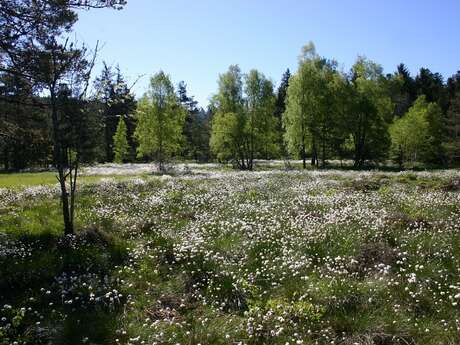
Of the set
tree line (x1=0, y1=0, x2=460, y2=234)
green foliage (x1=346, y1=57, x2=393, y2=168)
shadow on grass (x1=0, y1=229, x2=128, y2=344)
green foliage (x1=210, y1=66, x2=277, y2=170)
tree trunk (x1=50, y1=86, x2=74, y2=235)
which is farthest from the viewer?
green foliage (x1=210, y1=66, x2=277, y2=170)

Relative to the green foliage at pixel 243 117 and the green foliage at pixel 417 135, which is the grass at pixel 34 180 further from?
the green foliage at pixel 417 135

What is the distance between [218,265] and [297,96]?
1731 inches

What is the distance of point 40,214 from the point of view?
16.1 meters

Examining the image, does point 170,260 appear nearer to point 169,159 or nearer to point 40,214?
point 40,214

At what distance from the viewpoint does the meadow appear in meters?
7.53

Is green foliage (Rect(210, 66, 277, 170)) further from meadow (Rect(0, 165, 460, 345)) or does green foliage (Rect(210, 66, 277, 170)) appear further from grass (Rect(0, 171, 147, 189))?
meadow (Rect(0, 165, 460, 345))

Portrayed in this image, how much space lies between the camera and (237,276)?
9734 millimetres

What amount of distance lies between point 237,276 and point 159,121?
142ft

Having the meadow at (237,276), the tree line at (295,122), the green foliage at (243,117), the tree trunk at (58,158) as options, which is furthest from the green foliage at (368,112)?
the tree trunk at (58,158)

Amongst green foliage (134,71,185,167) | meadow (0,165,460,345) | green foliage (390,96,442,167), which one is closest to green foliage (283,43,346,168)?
green foliage (390,96,442,167)

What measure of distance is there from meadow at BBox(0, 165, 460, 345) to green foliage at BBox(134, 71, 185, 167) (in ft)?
117

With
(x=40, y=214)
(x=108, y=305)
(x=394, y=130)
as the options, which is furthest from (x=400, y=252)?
(x=394, y=130)

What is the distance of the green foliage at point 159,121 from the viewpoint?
51.1 metres

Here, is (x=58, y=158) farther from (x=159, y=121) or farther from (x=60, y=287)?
(x=159, y=121)
